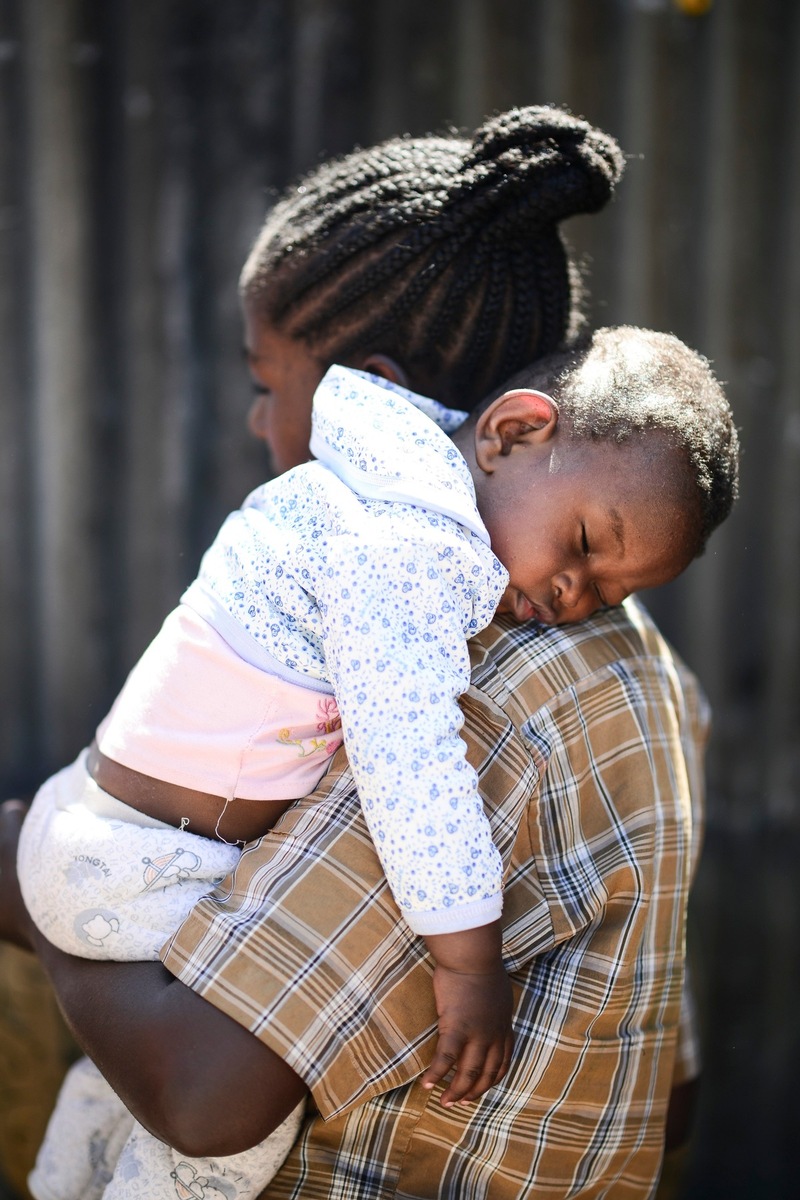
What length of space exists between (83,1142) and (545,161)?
1.64 metres

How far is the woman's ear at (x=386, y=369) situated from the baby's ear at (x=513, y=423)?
0.24 m

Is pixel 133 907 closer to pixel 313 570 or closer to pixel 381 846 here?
pixel 381 846

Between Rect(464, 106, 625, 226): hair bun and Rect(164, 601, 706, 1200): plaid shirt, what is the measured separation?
0.69 metres

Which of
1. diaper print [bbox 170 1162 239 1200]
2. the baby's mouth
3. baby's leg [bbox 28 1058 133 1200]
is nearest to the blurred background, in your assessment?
baby's leg [bbox 28 1058 133 1200]

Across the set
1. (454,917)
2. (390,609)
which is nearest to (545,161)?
(390,609)

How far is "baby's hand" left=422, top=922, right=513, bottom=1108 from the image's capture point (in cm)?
133

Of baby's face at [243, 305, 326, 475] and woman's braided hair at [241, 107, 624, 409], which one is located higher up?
woman's braided hair at [241, 107, 624, 409]

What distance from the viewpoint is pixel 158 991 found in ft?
4.55

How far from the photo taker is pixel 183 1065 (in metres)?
1.31

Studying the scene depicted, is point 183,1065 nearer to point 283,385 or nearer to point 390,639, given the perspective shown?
point 390,639

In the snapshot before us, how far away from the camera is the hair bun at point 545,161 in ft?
5.67

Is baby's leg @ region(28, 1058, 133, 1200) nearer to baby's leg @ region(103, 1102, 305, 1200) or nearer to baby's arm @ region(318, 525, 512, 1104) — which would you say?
baby's leg @ region(103, 1102, 305, 1200)

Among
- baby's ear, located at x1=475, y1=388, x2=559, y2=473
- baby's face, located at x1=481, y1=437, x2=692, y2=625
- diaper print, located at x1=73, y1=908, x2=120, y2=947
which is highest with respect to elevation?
baby's ear, located at x1=475, y1=388, x2=559, y2=473

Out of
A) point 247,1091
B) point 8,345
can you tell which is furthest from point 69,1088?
point 8,345
